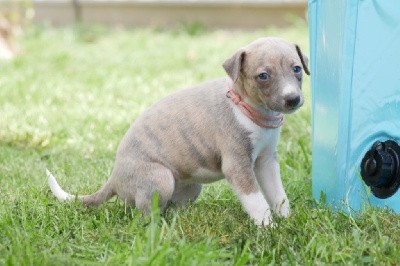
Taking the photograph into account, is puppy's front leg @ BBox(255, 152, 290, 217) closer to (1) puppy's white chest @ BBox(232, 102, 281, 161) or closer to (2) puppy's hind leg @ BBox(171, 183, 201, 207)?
(1) puppy's white chest @ BBox(232, 102, 281, 161)

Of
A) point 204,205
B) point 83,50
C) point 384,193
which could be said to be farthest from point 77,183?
point 83,50

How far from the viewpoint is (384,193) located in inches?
149

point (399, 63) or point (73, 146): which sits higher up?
A: point (399, 63)

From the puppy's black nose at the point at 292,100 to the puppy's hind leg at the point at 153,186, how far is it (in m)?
0.70

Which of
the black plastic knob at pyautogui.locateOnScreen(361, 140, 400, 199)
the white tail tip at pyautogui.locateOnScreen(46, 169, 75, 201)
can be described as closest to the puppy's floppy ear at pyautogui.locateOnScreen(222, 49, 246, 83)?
the black plastic knob at pyautogui.locateOnScreen(361, 140, 400, 199)

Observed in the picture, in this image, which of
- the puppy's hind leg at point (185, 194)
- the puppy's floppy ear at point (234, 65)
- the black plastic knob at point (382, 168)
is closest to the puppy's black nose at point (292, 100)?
the puppy's floppy ear at point (234, 65)

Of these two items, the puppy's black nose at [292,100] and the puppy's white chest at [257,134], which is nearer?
the puppy's black nose at [292,100]

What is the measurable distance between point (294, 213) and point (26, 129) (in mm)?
3072

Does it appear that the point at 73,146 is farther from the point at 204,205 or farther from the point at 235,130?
the point at 235,130

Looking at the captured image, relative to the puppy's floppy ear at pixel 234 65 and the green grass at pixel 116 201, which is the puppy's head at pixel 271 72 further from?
the green grass at pixel 116 201

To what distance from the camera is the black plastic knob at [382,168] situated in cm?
372

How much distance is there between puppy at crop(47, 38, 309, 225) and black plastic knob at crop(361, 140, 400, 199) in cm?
41

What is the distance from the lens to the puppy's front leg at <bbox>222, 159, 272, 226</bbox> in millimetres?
3721

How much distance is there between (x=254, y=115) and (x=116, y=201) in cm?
86
